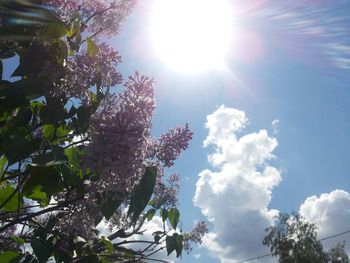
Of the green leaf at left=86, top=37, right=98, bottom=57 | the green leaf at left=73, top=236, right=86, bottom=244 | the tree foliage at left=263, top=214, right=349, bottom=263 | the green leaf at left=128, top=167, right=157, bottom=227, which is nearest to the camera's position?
the green leaf at left=128, top=167, right=157, bottom=227

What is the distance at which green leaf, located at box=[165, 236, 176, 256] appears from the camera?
3.58m

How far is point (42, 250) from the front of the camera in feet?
8.05

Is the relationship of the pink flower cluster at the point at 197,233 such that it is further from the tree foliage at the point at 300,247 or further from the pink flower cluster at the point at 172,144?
the tree foliage at the point at 300,247

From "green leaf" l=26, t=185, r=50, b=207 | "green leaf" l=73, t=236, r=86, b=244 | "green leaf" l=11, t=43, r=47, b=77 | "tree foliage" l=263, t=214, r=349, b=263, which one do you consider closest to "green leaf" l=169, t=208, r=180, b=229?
"green leaf" l=73, t=236, r=86, b=244

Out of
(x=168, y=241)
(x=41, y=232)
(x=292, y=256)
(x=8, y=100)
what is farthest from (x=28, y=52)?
(x=292, y=256)

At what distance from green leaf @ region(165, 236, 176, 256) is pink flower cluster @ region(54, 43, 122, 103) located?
4.69 ft

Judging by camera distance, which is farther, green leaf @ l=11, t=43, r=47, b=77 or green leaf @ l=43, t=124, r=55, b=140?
green leaf @ l=43, t=124, r=55, b=140

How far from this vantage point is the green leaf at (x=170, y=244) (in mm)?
3579

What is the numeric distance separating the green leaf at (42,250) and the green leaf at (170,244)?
4.12 ft

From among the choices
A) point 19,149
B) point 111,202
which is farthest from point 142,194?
point 19,149

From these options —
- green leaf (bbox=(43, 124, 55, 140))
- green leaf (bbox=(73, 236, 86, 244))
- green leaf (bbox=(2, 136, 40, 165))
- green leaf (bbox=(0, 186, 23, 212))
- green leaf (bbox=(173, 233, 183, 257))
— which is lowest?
green leaf (bbox=(73, 236, 86, 244))

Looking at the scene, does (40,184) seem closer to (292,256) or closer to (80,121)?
(80,121)

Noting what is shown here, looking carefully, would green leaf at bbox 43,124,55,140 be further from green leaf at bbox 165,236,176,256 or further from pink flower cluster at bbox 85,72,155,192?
green leaf at bbox 165,236,176,256

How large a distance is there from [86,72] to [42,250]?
3.33 ft
